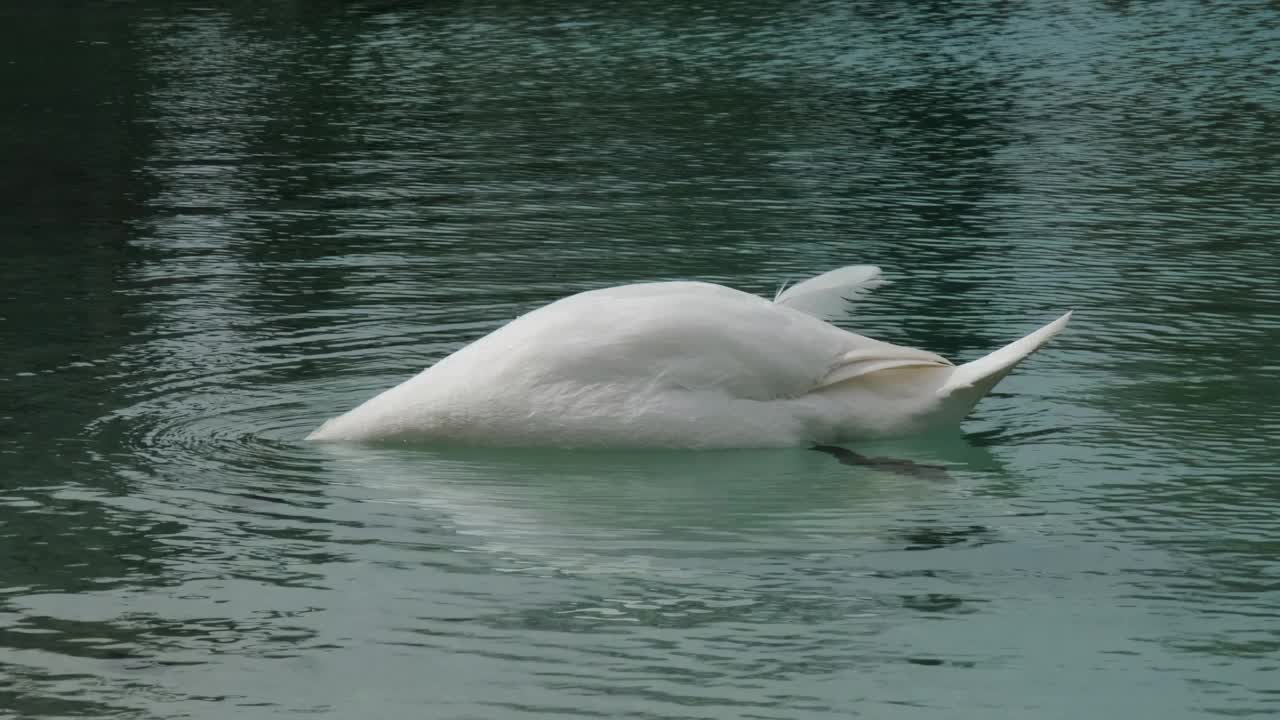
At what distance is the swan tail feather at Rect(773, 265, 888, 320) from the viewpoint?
29.8 feet

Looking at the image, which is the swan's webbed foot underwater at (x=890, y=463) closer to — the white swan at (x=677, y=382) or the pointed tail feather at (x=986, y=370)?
the white swan at (x=677, y=382)

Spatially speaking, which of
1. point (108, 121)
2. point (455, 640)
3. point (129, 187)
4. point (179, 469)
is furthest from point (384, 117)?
point (455, 640)

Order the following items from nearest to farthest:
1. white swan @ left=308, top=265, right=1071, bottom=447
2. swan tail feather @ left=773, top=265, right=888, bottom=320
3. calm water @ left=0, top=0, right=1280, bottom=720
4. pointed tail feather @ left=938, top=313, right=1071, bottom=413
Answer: calm water @ left=0, top=0, right=1280, bottom=720
pointed tail feather @ left=938, top=313, right=1071, bottom=413
white swan @ left=308, top=265, right=1071, bottom=447
swan tail feather @ left=773, top=265, right=888, bottom=320

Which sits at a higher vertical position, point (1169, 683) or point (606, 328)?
point (606, 328)

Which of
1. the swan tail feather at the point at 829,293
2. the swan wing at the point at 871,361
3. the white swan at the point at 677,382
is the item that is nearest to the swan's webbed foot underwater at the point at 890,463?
the white swan at the point at 677,382

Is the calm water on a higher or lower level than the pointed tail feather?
lower

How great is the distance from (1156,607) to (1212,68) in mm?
18652

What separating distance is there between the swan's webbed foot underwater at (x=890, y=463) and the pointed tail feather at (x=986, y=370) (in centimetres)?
30

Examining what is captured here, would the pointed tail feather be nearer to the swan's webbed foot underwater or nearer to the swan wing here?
the swan wing

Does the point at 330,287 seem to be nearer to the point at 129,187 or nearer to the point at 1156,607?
the point at 129,187

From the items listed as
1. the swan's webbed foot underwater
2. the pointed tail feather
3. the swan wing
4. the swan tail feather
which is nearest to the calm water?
the swan's webbed foot underwater

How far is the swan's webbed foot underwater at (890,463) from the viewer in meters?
7.91

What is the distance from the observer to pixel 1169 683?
18.4ft

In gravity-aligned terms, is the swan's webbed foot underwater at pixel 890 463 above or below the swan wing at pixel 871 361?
below
